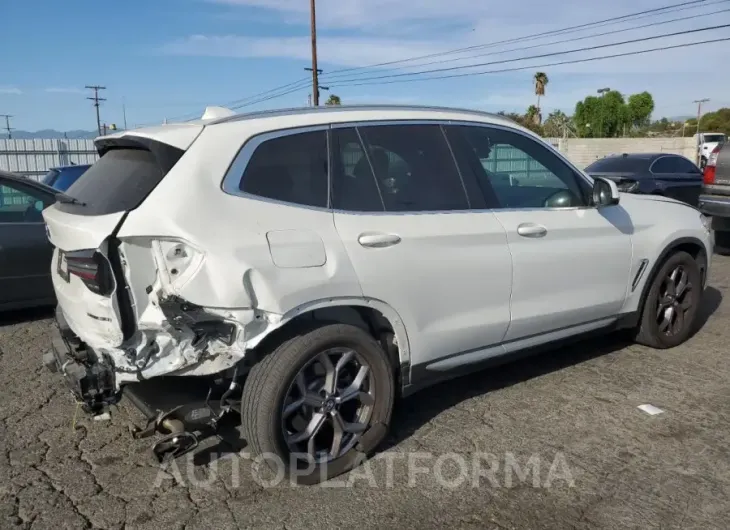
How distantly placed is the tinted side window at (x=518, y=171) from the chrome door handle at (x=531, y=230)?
16 cm

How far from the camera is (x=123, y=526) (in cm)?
303

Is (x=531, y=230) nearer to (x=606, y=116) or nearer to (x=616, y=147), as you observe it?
(x=616, y=147)

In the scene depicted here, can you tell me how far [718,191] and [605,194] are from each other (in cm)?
622

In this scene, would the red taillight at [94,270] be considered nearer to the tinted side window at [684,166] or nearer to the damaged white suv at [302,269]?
the damaged white suv at [302,269]

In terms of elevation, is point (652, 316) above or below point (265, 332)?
below

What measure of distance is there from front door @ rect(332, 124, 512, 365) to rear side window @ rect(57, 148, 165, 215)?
→ 36.9 inches

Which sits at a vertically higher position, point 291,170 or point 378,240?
point 291,170

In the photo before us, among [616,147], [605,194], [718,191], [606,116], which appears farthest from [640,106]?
[605,194]

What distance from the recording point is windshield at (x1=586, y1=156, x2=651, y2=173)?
13016 mm

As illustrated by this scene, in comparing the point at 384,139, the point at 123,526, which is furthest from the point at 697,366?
the point at 123,526

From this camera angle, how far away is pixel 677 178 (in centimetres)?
1315

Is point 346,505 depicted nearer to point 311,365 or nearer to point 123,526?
point 311,365

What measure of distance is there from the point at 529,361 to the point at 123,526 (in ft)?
10.7

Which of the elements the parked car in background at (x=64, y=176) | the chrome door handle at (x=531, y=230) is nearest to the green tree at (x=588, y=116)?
the parked car in background at (x=64, y=176)
